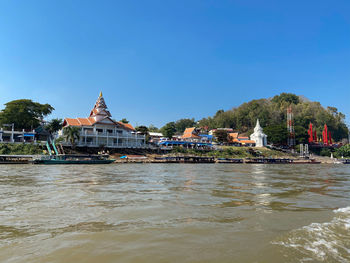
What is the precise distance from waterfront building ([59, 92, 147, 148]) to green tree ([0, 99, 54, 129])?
7387mm

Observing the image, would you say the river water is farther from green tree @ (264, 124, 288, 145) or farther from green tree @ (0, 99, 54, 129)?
green tree @ (264, 124, 288, 145)

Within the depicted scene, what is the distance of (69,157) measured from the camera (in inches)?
1500

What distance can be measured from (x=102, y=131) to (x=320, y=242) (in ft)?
164

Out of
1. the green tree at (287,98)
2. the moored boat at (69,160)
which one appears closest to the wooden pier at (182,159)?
the moored boat at (69,160)

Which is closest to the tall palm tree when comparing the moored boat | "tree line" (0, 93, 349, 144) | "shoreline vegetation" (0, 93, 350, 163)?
"shoreline vegetation" (0, 93, 350, 163)

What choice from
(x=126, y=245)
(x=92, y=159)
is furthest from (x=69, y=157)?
(x=126, y=245)

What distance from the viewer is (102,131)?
168 ft

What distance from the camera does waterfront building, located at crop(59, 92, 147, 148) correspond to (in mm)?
48281

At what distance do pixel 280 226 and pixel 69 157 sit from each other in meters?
37.6

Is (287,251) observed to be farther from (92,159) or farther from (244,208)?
(92,159)

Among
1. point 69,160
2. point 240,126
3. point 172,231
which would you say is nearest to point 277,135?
point 240,126

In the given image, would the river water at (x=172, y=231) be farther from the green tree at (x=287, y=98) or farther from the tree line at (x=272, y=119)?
the green tree at (x=287, y=98)

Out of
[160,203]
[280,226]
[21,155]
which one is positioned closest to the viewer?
[280,226]

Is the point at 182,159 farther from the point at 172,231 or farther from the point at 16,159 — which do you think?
the point at 172,231
